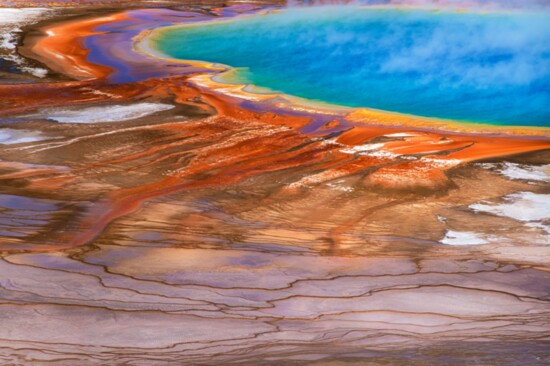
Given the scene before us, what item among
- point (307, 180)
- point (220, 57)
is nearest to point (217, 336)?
point (307, 180)

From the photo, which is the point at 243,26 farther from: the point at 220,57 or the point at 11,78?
the point at 11,78

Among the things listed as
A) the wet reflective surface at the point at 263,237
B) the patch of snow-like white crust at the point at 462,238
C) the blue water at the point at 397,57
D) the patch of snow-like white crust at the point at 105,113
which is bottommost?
the patch of snow-like white crust at the point at 462,238

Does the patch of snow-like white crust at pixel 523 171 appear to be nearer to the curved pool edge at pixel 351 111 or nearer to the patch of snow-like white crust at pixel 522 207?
the patch of snow-like white crust at pixel 522 207

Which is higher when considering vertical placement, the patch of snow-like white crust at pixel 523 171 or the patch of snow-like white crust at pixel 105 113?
the patch of snow-like white crust at pixel 105 113

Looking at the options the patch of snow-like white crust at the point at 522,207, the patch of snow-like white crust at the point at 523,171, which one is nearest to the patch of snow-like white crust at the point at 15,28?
the patch of snow-like white crust at the point at 523,171

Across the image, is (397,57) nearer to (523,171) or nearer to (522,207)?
(523,171)

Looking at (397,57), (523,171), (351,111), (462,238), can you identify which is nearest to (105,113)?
(351,111)

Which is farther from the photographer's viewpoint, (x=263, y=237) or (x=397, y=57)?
(x=397, y=57)
